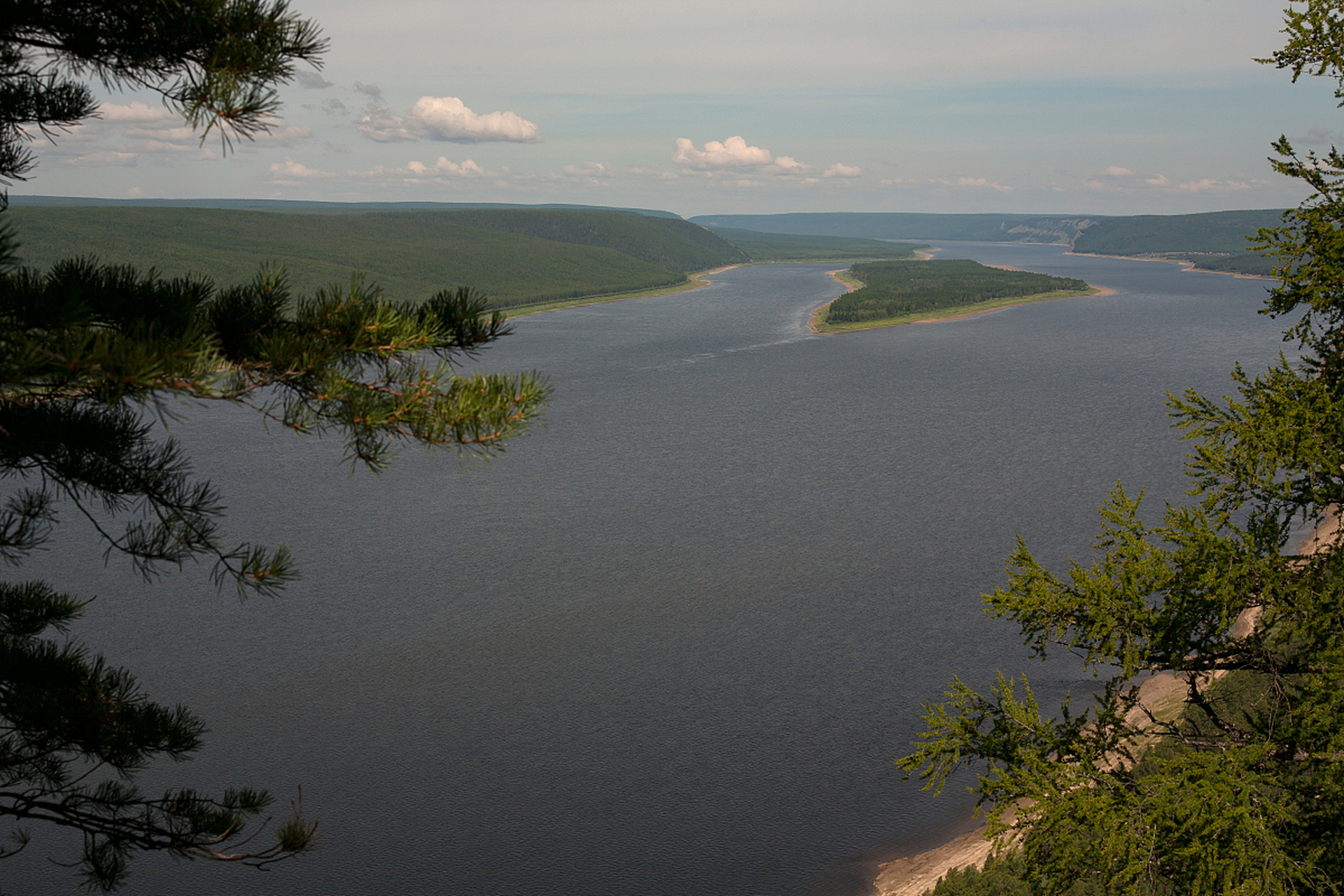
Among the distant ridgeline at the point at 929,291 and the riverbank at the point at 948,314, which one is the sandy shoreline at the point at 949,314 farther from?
the distant ridgeline at the point at 929,291

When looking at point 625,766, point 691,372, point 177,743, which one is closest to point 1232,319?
point 691,372

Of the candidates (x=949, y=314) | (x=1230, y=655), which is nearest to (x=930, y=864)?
(x=1230, y=655)

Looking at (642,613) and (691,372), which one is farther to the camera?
(691,372)

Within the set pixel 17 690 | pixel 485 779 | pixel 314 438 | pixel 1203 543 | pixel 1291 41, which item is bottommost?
pixel 485 779

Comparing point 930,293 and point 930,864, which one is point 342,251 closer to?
point 930,293

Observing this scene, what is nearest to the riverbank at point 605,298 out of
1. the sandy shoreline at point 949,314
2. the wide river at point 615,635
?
the sandy shoreline at point 949,314

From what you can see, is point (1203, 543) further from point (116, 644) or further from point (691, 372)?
point (691, 372)
